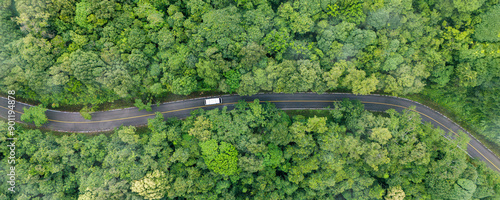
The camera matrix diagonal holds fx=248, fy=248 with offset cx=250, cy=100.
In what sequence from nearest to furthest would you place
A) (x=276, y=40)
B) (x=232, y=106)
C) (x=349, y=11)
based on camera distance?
(x=349, y=11) < (x=276, y=40) < (x=232, y=106)

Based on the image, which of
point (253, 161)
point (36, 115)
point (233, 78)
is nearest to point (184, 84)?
point (233, 78)

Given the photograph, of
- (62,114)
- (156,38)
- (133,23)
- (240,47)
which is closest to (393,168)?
(240,47)

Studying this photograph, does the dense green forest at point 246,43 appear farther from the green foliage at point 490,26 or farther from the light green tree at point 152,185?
the light green tree at point 152,185

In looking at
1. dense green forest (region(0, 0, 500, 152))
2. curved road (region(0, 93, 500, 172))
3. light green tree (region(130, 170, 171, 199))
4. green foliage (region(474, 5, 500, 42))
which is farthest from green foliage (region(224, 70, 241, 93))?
green foliage (region(474, 5, 500, 42))

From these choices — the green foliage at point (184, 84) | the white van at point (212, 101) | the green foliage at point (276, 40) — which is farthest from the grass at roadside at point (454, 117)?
the green foliage at point (184, 84)

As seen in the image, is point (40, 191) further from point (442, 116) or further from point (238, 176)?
point (442, 116)

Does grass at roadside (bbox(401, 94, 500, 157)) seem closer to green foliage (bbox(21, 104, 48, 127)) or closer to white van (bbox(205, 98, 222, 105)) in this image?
white van (bbox(205, 98, 222, 105))

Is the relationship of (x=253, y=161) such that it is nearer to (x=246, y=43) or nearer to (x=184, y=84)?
(x=184, y=84)
